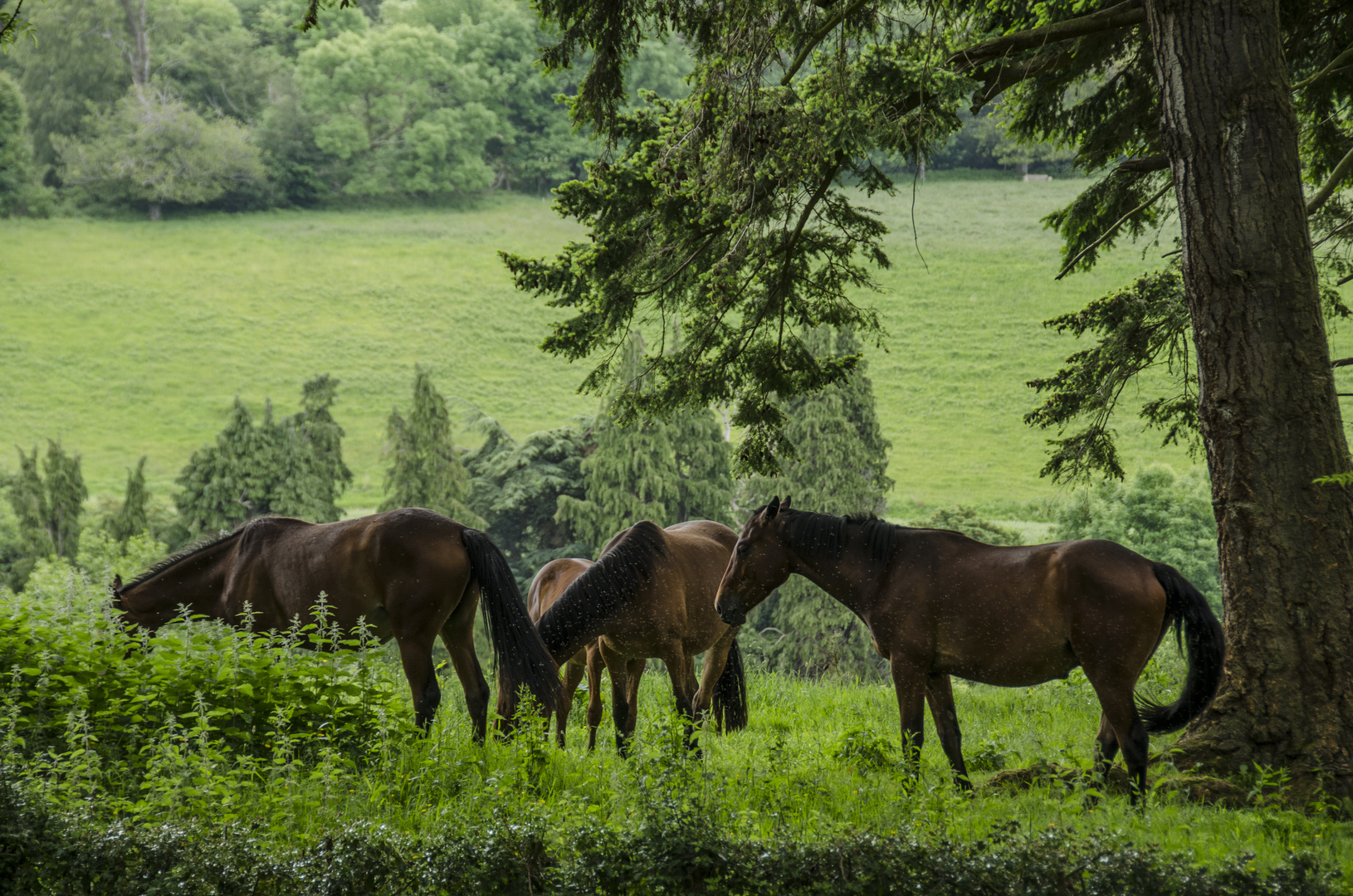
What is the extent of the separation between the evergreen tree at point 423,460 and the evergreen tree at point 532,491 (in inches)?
169

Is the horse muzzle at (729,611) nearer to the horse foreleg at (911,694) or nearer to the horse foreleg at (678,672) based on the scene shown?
the horse foreleg at (678,672)

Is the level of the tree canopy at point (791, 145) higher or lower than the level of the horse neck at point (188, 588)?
higher

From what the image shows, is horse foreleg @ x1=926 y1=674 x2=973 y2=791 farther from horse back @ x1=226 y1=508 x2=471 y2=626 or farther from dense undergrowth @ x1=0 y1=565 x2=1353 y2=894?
horse back @ x1=226 y1=508 x2=471 y2=626

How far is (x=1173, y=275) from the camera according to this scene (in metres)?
9.87

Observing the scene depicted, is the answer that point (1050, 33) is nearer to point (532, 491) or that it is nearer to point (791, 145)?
point (791, 145)

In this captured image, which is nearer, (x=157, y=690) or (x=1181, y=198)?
(x=157, y=690)

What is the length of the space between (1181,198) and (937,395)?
158 ft

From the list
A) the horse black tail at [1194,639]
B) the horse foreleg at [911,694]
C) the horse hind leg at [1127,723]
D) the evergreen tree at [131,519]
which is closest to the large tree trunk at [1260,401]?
the horse black tail at [1194,639]

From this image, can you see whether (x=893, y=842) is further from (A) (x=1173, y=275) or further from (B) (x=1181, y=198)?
(A) (x=1173, y=275)

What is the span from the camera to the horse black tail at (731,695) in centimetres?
874

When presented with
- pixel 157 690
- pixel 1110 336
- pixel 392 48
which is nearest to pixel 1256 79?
pixel 1110 336

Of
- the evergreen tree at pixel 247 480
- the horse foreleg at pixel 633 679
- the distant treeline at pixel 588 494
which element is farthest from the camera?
the evergreen tree at pixel 247 480

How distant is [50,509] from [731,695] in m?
28.2

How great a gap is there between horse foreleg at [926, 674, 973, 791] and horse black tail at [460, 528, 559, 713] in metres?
2.65
